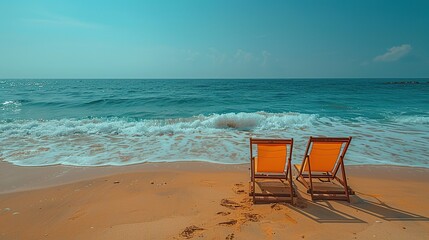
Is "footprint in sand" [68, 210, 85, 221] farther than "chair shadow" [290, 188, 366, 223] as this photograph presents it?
Yes

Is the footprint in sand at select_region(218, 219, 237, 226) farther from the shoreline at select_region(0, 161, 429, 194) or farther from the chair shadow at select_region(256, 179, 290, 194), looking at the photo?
the shoreline at select_region(0, 161, 429, 194)

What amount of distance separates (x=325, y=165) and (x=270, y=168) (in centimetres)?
108

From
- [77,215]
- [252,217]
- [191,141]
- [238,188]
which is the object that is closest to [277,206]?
[252,217]

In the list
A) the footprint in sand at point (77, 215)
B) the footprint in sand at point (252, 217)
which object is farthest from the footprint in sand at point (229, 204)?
the footprint in sand at point (77, 215)

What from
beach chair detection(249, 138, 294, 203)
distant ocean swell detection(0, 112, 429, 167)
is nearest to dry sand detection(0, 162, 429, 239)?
beach chair detection(249, 138, 294, 203)

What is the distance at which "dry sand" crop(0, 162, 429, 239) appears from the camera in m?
3.55

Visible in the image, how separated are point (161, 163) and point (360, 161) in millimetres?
5358

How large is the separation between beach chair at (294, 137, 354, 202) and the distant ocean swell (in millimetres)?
2112

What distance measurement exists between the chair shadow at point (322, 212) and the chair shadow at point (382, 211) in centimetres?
38

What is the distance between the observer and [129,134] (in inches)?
413

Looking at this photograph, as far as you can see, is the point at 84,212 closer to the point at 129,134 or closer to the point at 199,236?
the point at 199,236

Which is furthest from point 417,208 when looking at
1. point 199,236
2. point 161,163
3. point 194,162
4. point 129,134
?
point 129,134

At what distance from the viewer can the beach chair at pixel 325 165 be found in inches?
179

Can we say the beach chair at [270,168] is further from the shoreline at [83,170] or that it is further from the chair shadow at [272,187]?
the shoreline at [83,170]
